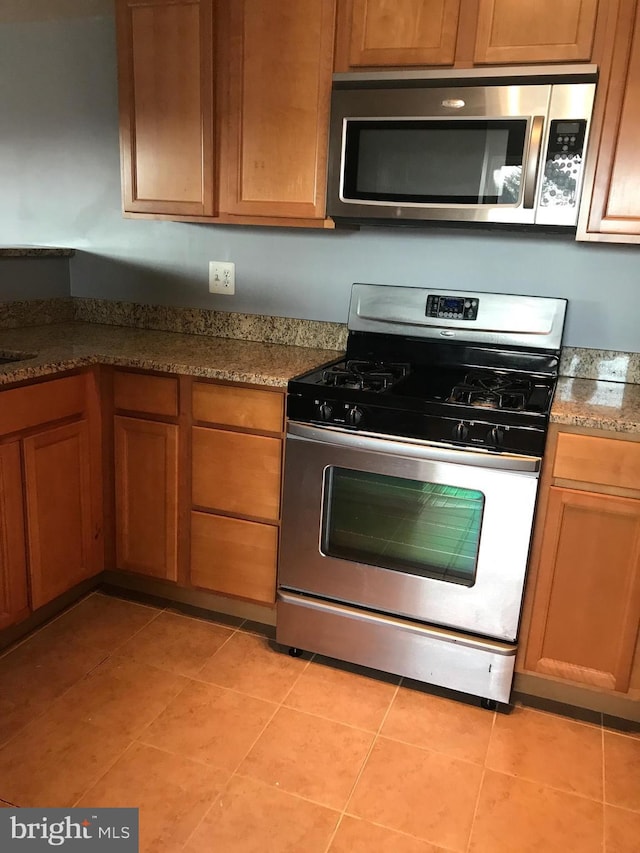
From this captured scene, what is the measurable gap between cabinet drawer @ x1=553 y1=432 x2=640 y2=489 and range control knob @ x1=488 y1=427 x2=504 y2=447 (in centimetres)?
15

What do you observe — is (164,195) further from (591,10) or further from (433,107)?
(591,10)

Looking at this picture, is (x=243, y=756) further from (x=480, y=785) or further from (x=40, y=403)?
(x=40, y=403)

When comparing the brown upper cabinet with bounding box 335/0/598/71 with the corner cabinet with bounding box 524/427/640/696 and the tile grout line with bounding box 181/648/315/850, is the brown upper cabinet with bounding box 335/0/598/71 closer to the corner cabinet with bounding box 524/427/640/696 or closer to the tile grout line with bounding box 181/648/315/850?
the corner cabinet with bounding box 524/427/640/696

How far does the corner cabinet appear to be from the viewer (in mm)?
1810

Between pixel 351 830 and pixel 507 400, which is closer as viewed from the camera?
pixel 351 830

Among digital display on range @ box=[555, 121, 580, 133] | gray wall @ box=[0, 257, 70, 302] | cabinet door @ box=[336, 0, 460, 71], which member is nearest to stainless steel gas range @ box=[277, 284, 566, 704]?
digital display on range @ box=[555, 121, 580, 133]

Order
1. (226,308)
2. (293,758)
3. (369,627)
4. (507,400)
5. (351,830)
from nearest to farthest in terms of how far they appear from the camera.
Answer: (351,830), (293,758), (507,400), (369,627), (226,308)

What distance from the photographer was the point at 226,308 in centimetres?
274

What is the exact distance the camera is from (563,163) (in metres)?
1.91

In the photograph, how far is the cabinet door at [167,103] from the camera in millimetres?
2238

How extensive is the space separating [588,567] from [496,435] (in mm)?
444

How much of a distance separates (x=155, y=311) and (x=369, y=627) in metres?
1.55

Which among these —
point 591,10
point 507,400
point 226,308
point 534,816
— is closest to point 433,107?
point 591,10

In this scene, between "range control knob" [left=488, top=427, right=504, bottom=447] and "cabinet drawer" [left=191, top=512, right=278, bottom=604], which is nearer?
"range control knob" [left=488, top=427, right=504, bottom=447]
